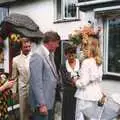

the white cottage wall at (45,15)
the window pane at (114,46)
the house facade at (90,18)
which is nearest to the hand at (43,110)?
the house facade at (90,18)

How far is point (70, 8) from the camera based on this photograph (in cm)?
1341

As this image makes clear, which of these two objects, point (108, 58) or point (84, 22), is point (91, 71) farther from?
point (84, 22)

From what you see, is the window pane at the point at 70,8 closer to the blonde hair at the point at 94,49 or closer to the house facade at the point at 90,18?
the house facade at the point at 90,18

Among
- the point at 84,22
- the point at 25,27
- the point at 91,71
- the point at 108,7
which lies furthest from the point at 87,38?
the point at 25,27

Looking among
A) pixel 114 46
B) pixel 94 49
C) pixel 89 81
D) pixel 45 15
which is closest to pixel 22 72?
pixel 89 81

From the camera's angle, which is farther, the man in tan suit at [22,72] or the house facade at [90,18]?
the house facade at [90,18]

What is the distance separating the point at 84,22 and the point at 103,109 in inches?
227

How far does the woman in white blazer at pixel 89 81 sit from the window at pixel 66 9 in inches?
266

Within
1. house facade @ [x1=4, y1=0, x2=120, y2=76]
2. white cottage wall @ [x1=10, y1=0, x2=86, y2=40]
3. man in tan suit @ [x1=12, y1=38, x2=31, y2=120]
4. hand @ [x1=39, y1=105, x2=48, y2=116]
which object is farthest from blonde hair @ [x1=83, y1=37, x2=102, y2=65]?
white cottage wall @ [x1=10, y1=0, x2=86, y2=40]

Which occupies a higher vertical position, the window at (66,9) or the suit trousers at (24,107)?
the window at (66,9)

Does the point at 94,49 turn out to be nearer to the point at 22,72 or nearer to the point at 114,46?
the point at 22,72

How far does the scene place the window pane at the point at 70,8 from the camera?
13.2m

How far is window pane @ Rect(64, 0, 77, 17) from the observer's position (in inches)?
521

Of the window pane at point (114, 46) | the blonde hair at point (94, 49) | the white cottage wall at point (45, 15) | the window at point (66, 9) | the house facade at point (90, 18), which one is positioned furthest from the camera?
the white cottage wall at point (45, 15)
